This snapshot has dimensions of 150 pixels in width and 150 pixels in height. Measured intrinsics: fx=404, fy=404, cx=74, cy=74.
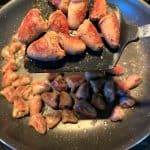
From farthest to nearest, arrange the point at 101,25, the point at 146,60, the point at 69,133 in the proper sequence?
the point at 146,60
the point at 69,133
the point at 101,25

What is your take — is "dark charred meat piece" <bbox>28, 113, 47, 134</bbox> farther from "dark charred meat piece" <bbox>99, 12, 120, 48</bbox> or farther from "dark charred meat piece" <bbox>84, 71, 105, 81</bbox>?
"dark charred meat piece" <bbox>99, 12, 120, 48</bbox>

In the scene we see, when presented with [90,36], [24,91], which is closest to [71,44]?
[90,36]

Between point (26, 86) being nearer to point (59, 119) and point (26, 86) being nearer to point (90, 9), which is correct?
point (59, 119)

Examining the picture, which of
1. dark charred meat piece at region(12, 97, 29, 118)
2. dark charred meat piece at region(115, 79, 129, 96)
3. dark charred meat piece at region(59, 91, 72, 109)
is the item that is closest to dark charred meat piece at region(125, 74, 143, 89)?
dark charred meat piece at region(115, 79, 129, 96)

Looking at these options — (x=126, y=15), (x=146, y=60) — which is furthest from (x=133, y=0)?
(x=146, y=60)

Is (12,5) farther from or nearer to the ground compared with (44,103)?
farther from the ground
